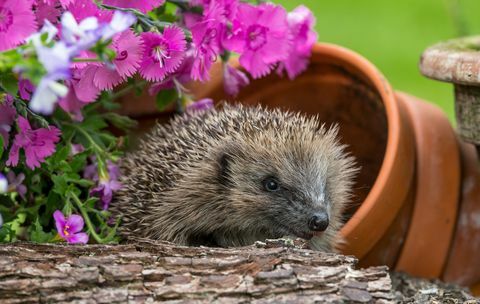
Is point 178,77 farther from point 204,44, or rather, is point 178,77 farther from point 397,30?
point 397,30

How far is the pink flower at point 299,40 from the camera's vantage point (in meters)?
2.91

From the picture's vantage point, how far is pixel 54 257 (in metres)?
1.96

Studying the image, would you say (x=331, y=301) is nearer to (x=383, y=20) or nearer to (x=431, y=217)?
(x=431, y=217)

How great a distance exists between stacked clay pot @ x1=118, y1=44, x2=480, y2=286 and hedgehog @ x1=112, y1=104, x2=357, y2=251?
0.28m

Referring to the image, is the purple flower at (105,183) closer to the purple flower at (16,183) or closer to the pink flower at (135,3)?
the purple flower at (16,183)

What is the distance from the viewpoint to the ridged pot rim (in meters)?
2.79

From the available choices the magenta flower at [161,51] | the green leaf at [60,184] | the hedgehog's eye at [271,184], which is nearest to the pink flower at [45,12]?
the magenta flower at [161,51]

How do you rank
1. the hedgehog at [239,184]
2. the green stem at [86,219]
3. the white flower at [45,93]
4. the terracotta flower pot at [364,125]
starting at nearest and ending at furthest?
1. the white flower at [45,93]
2. the green stem at [86,219]
3. the hedgehog at [239,184]
4. the terracotta flower pot at [364,125]

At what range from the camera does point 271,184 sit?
8.18 feet

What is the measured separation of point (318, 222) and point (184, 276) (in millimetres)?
590

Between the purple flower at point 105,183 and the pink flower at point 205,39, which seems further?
the purple flower at point 105,183

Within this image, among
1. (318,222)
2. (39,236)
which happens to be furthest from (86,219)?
(318,222)

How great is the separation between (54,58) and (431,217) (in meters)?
1.98

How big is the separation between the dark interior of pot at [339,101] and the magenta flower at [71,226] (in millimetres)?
1008
